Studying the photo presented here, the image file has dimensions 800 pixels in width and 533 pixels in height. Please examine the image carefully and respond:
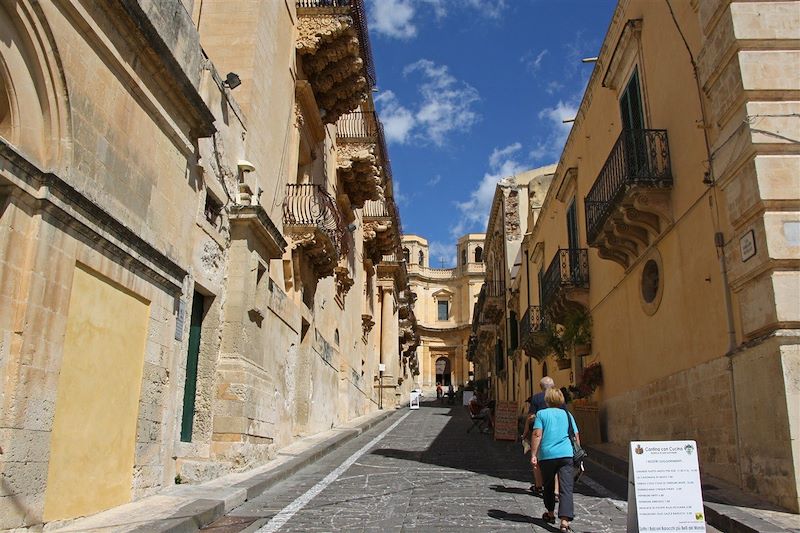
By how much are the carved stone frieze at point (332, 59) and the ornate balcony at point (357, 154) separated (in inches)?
171

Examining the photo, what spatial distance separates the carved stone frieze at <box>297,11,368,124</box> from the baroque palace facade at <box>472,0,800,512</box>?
5.27 metres

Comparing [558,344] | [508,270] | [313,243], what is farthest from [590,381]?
[508,270]

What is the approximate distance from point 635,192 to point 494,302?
83.8ft

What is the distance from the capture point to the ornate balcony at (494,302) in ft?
116

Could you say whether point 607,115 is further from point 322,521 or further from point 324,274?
point 322,521

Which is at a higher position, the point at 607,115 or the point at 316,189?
the point at 607,115

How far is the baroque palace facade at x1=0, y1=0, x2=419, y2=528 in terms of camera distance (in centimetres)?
553

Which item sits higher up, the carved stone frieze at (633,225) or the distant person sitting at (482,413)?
the carved stone frieze at (633,225)

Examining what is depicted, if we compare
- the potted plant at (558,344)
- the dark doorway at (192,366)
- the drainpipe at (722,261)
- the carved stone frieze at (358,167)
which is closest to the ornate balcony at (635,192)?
the drainpipe at (722,261)

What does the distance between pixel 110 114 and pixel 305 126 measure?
939cm

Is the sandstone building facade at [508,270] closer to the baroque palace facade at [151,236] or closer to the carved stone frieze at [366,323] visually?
the carved stone frieze at [366,323]

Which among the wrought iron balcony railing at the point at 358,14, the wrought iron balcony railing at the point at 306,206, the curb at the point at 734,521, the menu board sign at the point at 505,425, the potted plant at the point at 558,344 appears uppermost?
the wrought iron balcony railing at the point at 358,14

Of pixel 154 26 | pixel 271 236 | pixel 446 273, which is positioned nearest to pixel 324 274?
pixel 271 236

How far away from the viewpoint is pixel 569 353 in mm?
17812
